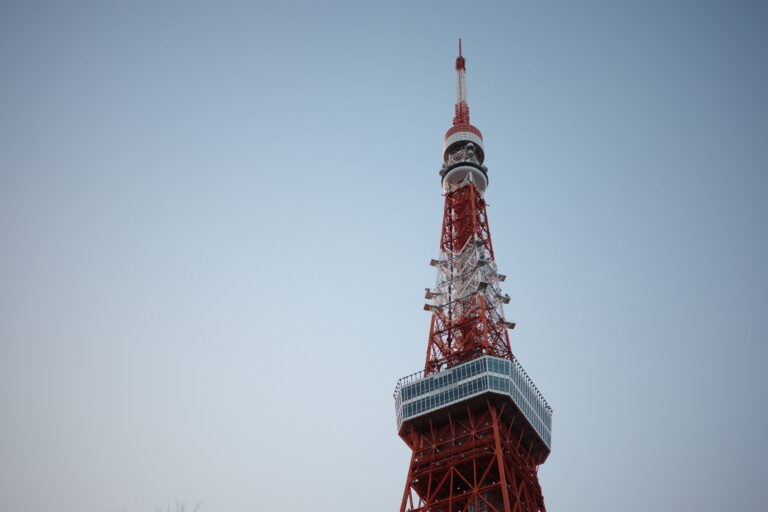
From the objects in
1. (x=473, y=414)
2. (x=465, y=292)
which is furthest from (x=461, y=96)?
(x=473, y=414)

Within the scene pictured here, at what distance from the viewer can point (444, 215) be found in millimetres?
97000

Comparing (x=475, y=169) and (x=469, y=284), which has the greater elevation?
(x=475, y=169)

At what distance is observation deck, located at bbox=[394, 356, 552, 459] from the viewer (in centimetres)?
7081

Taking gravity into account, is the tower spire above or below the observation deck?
above

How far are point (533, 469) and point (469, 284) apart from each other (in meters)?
20.9

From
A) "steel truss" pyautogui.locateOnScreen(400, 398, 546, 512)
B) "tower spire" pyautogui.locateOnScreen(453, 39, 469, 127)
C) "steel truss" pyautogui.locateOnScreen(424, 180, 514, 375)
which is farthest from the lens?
"tower spire" pyautogui.locateOnScreen(453, 39, 469, 127)

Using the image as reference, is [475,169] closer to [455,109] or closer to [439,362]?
[455,109]

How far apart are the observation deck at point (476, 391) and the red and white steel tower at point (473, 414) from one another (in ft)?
0.28

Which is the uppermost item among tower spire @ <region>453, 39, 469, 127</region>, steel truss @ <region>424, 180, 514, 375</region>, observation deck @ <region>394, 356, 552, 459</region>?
tower spire @ <region>453, 39, 469, 127</region>

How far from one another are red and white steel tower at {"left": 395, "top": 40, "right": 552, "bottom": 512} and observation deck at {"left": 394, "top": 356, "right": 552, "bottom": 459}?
86 millimetres

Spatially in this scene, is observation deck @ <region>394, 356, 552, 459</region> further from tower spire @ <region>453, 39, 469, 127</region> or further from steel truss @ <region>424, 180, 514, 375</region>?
tower spire @ <region>453, 39, 469, 127</region>

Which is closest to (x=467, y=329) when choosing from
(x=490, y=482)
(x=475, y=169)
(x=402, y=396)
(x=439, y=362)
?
(x=439, y=362)

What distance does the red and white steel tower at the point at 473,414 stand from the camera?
68.2 m

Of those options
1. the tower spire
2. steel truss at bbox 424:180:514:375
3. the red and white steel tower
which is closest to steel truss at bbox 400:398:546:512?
the red and white steel tower
